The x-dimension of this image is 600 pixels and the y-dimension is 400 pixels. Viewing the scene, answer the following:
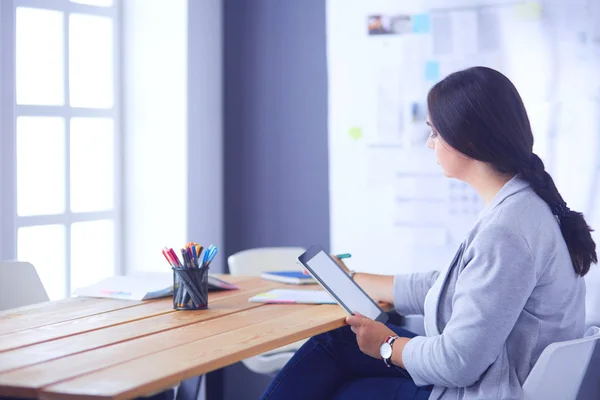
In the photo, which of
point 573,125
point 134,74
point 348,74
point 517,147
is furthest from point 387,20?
point 517,147

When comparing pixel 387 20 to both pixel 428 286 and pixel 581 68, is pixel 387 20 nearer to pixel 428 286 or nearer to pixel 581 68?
pixel 581 68

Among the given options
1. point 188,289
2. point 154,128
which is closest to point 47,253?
point 154,128

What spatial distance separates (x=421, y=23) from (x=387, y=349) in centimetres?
187

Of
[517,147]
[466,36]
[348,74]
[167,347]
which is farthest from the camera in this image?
[348,74]

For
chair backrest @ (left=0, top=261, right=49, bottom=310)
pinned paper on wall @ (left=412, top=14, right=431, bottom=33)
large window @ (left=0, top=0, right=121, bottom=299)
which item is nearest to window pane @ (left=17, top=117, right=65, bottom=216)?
large window @ (left=0, top=0, right=121, bottom=299)

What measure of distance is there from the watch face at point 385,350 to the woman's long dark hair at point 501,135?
1.48 ft

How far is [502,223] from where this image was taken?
1737mm

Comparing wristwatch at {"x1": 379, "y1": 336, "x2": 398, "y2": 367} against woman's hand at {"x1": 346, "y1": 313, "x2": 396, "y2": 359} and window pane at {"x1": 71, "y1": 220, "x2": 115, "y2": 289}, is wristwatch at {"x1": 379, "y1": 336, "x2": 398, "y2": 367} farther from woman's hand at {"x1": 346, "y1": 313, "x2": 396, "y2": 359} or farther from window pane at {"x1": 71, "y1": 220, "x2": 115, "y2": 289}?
window pane at {"x1": 71, "y1": 220, "x2": 115, "y2": 289}

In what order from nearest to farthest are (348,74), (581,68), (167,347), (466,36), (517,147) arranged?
(167,347) → (517,147) → (581,68) → (466,36) → (348,74)

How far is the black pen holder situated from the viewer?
6.95 feet

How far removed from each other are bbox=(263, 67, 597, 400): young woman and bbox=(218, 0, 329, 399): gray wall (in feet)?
5.79

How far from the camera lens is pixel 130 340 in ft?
5.65

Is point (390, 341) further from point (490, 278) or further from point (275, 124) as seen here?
point (275, 124)

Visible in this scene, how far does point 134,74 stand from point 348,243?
1225 mm
